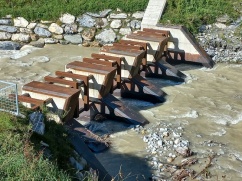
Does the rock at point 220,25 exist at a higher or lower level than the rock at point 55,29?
higher

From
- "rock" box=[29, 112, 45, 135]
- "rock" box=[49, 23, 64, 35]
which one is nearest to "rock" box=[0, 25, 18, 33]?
"rock" box=[49, 23, 64, 35]

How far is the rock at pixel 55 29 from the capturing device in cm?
1523

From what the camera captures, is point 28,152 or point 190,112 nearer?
point 28,152

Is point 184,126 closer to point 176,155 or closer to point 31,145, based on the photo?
point 176,155

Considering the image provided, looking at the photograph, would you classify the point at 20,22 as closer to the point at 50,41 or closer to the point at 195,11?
the point at 50,41

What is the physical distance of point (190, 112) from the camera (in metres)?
10.7

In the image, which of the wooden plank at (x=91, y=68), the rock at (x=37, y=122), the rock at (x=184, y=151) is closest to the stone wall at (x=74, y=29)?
the wooden plank at (x=91, y=68)

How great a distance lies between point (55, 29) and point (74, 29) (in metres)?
0.65

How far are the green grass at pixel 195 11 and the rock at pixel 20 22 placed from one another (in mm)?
4626

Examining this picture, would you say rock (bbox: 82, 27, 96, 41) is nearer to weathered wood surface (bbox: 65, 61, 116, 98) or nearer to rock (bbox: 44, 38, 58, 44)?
rock (bbox: 44, 38, 58, 44)

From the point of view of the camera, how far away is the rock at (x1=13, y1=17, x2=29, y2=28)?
1527 cm

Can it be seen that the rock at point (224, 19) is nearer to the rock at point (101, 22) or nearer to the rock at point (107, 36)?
the rock at point (107, 36)

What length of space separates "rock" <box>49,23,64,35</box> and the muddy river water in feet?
1.71

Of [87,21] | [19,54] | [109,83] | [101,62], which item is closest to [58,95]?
[109,83]
